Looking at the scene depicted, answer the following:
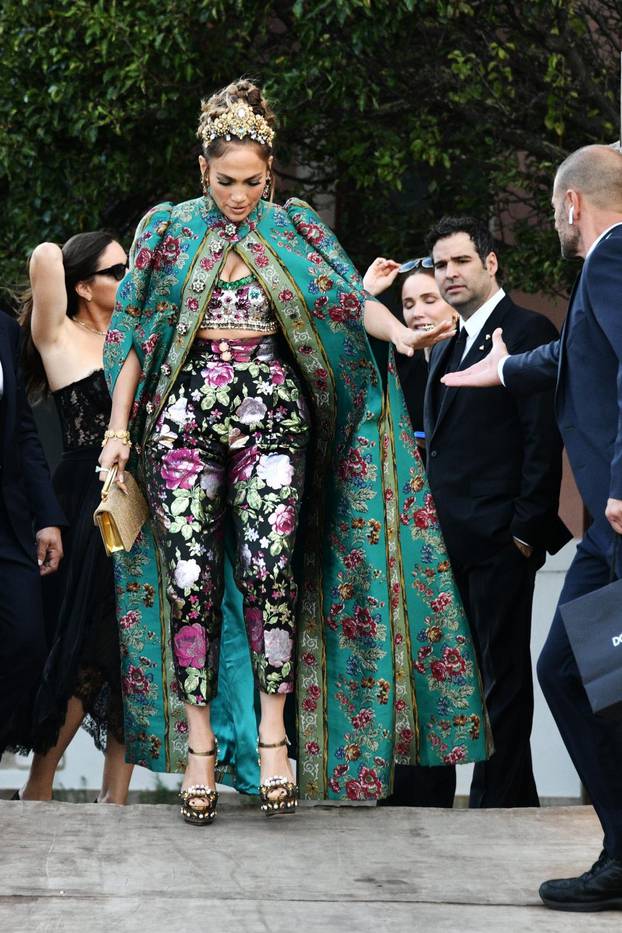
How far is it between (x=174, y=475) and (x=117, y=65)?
11.1ft

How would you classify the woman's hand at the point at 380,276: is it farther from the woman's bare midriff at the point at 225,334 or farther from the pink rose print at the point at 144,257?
the pink rose print at the point at 144,257

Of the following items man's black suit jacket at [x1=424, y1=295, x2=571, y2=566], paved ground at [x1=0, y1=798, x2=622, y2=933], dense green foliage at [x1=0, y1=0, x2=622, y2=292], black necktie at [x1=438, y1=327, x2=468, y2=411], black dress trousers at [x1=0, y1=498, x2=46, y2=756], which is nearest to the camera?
paved ground at [x1=0, y1=798, x2=622, y2=933]

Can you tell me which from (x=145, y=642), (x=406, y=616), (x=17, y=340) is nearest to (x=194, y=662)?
(x=145, y=642)

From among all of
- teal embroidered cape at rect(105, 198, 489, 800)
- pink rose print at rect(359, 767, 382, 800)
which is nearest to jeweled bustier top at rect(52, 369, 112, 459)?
teal embroidered cape at rect(105, 198, 489, 800)

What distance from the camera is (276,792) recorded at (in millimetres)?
4375

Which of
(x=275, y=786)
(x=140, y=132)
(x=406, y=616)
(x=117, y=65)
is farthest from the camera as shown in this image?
(x=140, y=132)

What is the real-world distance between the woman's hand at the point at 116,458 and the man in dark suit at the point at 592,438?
124 centimetres

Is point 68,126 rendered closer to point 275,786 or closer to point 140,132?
point 140,132

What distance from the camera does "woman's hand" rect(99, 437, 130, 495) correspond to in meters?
4.48

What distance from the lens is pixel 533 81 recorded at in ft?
26.1

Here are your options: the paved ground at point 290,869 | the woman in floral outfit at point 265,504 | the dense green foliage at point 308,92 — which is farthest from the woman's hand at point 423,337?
the dense green foliage at point 308,92

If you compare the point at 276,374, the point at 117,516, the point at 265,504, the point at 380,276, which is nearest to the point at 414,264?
the point at 380,276

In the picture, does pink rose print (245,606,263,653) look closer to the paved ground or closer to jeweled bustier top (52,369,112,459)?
the paved ground

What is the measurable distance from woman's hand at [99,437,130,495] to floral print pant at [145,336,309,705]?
0.09 metres
